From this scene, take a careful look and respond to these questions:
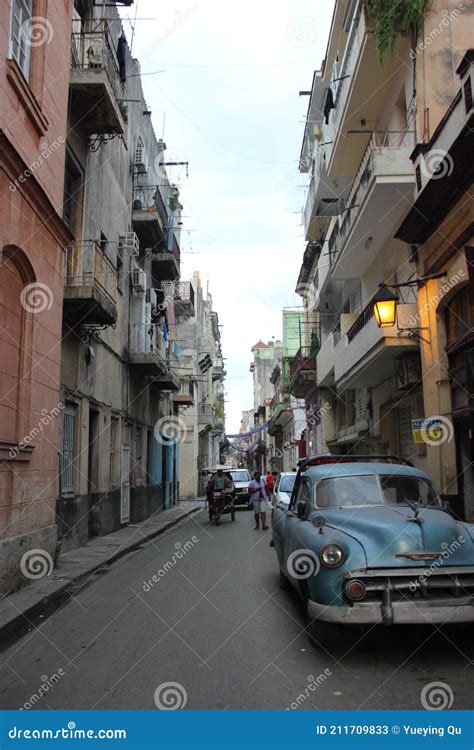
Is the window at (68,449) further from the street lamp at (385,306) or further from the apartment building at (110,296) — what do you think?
the street lamp at (385,306)

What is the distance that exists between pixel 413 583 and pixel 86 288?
8837mm

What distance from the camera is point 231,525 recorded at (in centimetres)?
1905

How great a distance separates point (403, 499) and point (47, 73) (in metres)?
8.67

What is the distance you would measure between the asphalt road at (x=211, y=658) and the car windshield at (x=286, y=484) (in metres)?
8.19

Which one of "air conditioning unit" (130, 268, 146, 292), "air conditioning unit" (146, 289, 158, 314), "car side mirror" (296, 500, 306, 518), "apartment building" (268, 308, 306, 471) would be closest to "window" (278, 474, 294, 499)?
"air conditioning unit" (130, 268, 146, 292)

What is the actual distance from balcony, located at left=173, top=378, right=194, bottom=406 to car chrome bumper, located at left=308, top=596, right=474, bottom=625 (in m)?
25.6

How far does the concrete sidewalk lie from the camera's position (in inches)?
266

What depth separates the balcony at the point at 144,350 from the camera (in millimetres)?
19078

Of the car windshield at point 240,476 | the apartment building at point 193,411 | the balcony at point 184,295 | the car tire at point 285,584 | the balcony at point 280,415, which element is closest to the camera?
the car tire at point 285,584

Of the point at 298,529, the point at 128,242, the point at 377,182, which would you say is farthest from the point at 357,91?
the point at 298,529

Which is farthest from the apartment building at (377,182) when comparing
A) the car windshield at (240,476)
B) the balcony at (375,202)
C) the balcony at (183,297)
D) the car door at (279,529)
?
the balcony at (183,297)

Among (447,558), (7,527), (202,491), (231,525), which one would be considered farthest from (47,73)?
(202,491)

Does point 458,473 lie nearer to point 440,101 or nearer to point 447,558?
point 447,558

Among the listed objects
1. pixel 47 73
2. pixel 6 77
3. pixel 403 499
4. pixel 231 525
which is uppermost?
pixel 47 73
